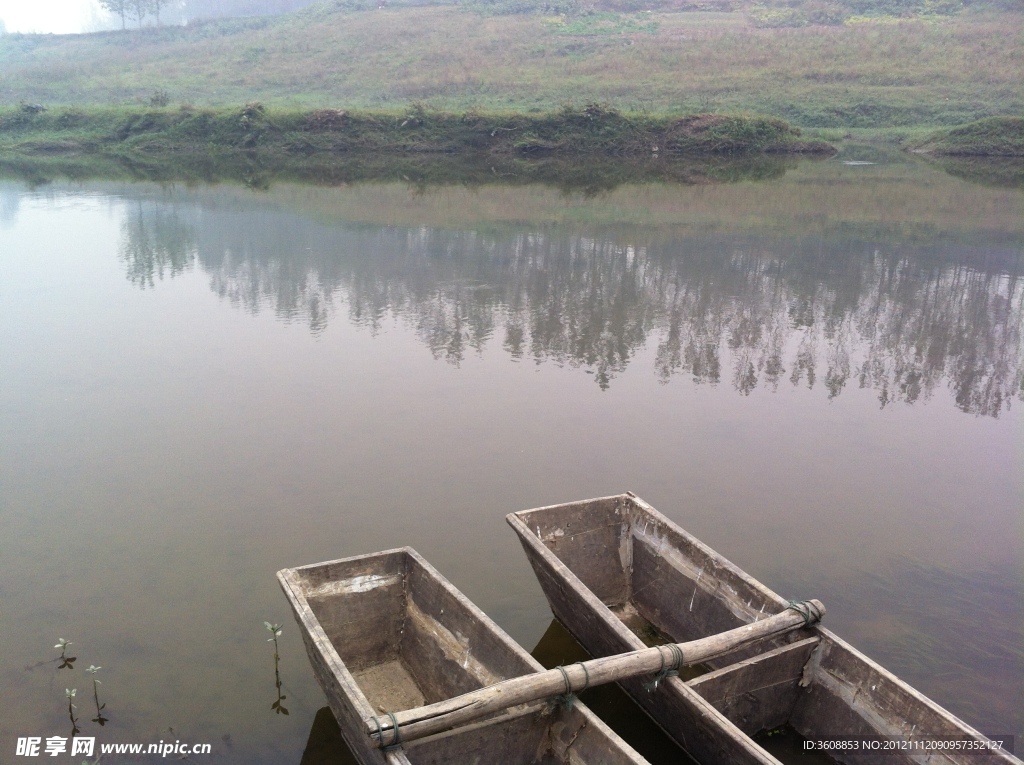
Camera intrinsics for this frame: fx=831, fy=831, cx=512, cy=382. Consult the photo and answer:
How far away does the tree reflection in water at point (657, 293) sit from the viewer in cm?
1100

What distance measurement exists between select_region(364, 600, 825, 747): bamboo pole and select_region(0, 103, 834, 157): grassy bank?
3204cm

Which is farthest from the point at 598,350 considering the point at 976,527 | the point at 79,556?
the point at 79,556

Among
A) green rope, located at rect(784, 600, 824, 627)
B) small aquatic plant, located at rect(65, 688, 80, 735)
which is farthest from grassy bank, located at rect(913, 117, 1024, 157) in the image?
small aquatic plant, located at rect(65, 688, 80, 735)

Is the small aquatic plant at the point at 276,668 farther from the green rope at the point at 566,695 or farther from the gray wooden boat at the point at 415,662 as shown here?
the green rope at the point at 566,695

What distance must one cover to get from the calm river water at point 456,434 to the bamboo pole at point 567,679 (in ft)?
3.95

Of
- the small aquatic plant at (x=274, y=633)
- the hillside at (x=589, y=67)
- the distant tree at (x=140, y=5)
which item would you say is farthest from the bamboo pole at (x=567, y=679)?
the distant tree at (x=140, y=5)

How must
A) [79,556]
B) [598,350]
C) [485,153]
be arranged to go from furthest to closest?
1. [485,153]
2. [598,350]
3. [79,556]

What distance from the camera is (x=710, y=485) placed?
783 cm

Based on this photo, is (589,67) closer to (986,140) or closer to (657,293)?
(986,140)

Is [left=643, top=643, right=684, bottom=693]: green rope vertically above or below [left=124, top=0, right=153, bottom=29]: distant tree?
below

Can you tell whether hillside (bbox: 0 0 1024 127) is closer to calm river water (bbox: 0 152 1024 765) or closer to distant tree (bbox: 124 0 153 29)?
distant tree (bbox: 124 0 153 29)

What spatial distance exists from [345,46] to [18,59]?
94.2 feet

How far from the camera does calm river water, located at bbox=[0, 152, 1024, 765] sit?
5688 mm

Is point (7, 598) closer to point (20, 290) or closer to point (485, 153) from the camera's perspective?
point (20, 290)
